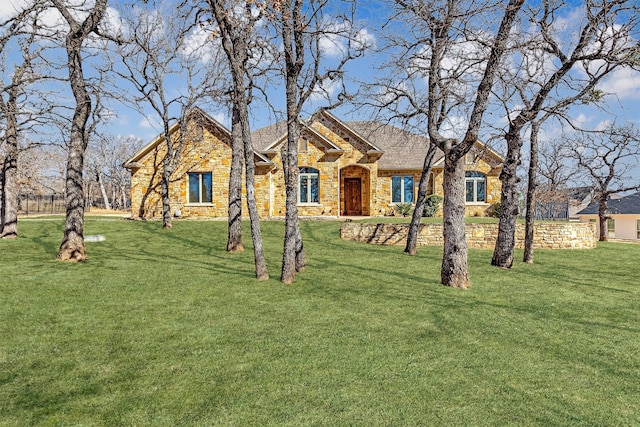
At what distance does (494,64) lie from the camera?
9.03m

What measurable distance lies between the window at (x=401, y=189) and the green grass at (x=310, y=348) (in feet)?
53.8

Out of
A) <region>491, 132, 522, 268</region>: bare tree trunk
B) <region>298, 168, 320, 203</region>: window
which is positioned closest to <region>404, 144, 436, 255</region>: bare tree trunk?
<region>491, 132, 522, 268</region>: bare tree trunk

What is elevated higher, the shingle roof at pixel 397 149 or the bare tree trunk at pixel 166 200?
the shingle roof at pixel 397 149

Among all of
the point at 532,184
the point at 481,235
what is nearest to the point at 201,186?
the point at 481,235

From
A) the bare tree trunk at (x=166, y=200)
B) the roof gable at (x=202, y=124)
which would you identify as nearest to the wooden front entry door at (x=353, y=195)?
the roof gable at (x=202, y=124)

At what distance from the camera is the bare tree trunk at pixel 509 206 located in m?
11.8

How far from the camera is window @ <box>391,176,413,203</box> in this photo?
26.6 meters

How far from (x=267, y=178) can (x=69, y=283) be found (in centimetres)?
1651

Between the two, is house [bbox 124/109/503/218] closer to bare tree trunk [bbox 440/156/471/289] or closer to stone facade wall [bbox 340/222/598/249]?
stone facade wall [bbox 340/222/598/249]

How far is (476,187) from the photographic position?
88.5ft

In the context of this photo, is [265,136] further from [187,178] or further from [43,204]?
[43,204]

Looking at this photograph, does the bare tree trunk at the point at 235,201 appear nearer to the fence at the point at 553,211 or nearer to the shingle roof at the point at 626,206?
the shingle roof at the point at 626,206

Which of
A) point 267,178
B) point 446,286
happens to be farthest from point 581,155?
point 446,286

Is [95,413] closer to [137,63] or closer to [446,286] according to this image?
[446,286]
